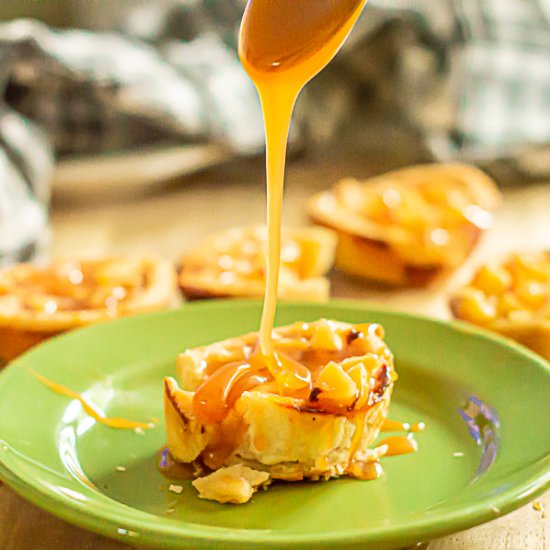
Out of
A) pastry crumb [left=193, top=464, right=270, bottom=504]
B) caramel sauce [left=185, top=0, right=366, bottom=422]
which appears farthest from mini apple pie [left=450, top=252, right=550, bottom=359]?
pastry crumb [left=193, top=464, right=270, bottom=504]

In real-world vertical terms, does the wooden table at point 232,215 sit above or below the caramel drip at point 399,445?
below

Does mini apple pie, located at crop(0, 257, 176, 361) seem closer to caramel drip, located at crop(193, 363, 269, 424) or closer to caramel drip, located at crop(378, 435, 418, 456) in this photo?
caramel drip, located at crop(193, 363, 269, 424)

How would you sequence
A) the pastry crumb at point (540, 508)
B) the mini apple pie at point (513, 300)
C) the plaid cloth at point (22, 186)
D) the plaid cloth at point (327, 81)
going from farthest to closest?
the plaid cloth at point (327, 81)
the plaid cloth at point (22, 186)
the mini apple pie at point (513, 300)
the pastry crumb at point (540, 508)

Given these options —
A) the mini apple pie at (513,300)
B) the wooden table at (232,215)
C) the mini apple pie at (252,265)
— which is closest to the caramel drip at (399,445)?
the mini apple pie at (513,300)

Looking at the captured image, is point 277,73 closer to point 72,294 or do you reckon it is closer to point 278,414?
point 278,414

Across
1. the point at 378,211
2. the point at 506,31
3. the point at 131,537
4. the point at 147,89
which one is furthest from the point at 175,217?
the point at 131,537

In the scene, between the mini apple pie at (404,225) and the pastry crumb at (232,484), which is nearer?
the pastry crumb at (232,484)

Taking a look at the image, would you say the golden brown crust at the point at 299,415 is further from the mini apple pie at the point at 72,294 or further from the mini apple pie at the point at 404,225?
the mini apple pie at the point at 404,225
